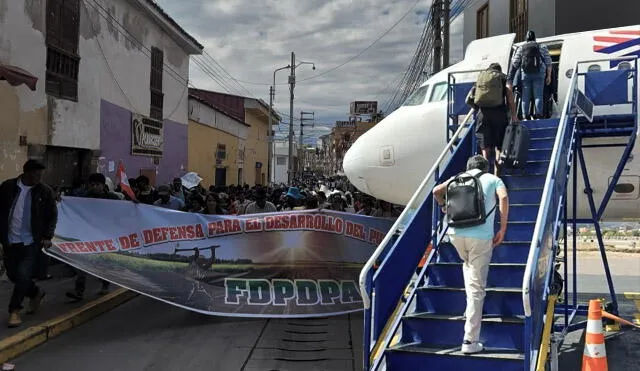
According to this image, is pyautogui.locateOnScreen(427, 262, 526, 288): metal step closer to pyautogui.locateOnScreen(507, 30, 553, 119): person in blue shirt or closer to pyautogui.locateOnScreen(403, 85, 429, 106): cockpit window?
pyautogui.locateOnScreen(507, 30, 553, 119): person in blue shirt

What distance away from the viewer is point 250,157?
124 ft

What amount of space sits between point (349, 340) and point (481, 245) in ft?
9.17

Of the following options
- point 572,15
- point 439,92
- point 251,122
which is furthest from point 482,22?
point 251,122

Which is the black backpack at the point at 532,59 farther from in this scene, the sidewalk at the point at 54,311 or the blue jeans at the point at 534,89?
the sidewalk at the point at 54,311

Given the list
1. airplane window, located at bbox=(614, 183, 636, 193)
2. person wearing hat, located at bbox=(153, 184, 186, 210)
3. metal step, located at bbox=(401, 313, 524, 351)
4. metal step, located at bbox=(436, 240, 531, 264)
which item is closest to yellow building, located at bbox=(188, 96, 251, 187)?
person wearing hat, located at bbox=(153, 184, 186, 210)

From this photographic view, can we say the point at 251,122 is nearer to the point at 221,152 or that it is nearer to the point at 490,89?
the point at 221,152

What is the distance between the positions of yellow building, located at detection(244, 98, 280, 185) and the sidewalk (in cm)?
2706

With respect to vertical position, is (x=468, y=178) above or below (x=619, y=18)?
below

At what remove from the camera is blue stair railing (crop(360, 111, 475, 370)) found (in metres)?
4.52

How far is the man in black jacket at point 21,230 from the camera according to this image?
21.6ft

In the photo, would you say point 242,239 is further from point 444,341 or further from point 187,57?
point 187,57

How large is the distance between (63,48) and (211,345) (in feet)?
26.0

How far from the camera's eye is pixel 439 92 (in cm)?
849

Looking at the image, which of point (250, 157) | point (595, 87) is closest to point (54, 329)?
point (595, 87)
